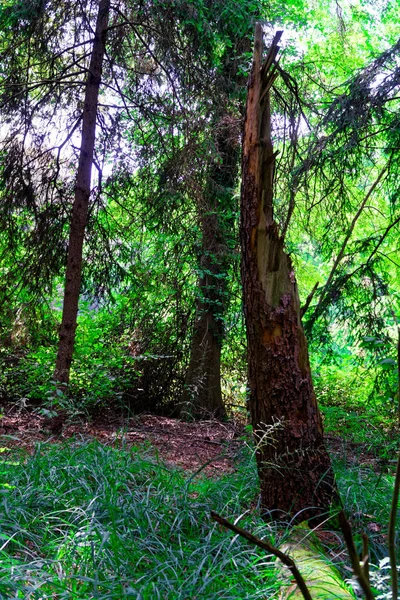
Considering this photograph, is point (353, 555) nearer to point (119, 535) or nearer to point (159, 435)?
point (119, 535)

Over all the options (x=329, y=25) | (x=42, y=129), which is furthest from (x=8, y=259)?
(x=329, y=25)

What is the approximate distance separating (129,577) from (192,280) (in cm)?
587

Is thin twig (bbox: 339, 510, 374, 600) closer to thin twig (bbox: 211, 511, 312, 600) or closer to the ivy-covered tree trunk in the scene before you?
thin twig (bbox: 211, 511, 312, 600)

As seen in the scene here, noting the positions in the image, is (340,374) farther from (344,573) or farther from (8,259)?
(344,573)

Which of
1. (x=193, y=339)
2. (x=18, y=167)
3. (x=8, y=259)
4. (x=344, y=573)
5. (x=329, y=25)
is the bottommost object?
(x=344, y=573)

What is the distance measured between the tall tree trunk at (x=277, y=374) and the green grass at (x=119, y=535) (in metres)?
0.35

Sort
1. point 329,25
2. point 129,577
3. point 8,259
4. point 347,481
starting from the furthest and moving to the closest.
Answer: point 329,25, point 8,259, point 347,481, point 129,577

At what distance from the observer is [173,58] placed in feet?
21.0

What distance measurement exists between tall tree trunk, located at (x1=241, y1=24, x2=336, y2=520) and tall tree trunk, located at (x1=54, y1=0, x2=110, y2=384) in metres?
3.24

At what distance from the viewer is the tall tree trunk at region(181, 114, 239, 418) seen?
289 inches

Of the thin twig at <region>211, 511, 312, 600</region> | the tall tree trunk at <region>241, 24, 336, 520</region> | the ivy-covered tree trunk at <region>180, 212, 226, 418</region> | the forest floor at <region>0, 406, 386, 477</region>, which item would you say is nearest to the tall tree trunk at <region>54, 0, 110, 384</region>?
the forest floor at <region>0, 406, 386, 477</region>

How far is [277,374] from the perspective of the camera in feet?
11.3

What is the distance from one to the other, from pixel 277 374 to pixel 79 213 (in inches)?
152

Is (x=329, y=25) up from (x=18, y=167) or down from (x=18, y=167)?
up
